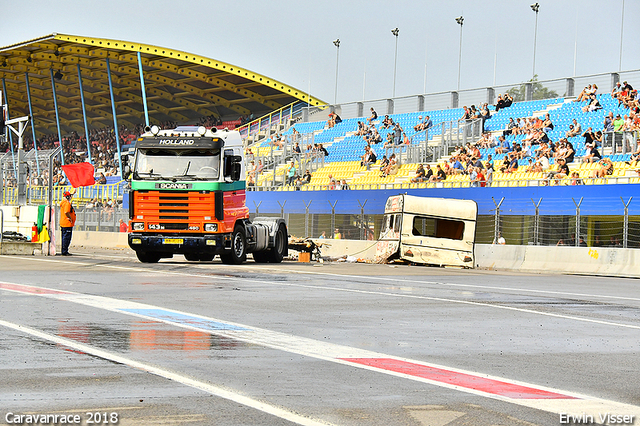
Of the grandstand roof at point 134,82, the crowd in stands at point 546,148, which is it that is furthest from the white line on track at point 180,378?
the grandstand roof at point 134,82

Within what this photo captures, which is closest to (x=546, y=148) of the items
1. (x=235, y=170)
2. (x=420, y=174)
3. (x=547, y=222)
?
(x=420, y=174)

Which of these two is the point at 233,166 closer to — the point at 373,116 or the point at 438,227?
the point at 438,227

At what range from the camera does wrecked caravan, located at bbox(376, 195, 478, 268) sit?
28328 millimetres

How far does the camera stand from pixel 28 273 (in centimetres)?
1931

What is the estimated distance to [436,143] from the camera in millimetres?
41500

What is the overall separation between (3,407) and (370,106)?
4548cm

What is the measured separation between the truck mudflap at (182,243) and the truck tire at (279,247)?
3980 mm

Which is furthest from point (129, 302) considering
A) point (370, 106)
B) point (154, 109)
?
point (154, 109)

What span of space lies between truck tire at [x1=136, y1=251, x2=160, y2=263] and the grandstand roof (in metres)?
33.6

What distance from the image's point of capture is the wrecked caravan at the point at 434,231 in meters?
28.3

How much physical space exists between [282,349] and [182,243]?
1617cm

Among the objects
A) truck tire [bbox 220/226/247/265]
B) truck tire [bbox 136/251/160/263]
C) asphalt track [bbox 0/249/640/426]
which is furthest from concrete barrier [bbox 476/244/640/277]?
truck tire [bbox 136/251/160/263]

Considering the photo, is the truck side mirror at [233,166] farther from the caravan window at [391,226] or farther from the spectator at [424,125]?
the spectator at [424,125]

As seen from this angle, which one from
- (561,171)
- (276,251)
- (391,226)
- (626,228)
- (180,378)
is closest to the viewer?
(180,378)
